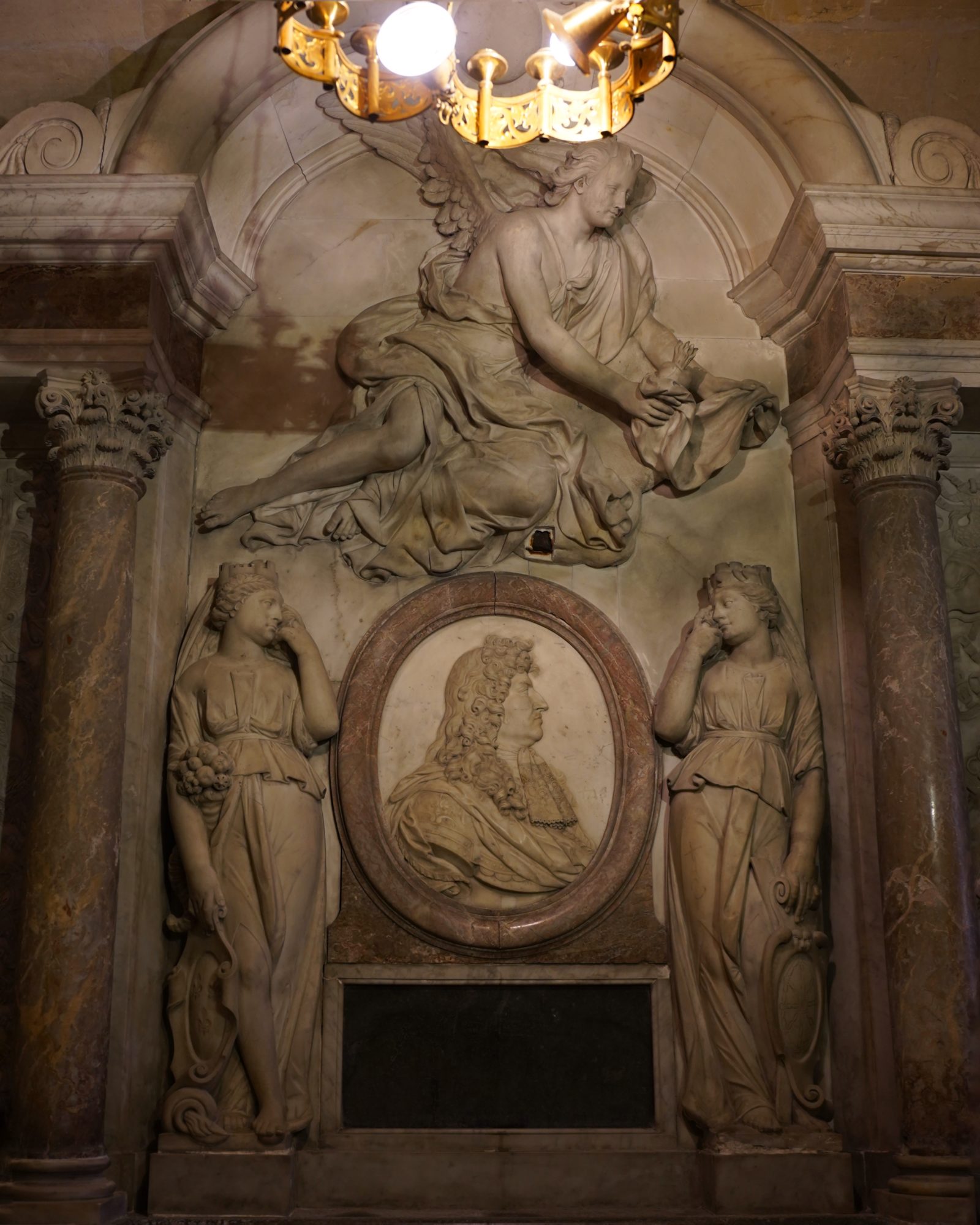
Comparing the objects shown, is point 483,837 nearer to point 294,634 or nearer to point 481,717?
point 481,717

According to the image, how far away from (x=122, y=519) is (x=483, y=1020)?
254 centimetres

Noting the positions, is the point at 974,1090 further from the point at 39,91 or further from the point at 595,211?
the point at 39,91

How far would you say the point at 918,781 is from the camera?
5.76m

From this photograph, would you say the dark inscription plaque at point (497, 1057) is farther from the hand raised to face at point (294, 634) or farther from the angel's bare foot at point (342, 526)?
the angel's bare foot at point (342, 526)

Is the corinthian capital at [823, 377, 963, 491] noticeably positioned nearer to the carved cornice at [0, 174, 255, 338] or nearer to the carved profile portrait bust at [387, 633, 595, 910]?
the carved profile portrait bust at [387, 633, 595, 910]

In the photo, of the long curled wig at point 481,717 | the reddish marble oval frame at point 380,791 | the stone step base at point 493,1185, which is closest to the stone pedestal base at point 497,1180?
the stone step base at point 493,1185

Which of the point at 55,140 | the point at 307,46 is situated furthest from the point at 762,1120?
the point at 55,140

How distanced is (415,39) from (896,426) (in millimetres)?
2706

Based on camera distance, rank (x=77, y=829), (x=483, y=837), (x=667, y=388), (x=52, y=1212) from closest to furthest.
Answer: (x=52, y=1212) < (x=77, y=829) < (x=483, y=837) < (x=667, y=388)

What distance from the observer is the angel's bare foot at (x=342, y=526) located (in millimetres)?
6668

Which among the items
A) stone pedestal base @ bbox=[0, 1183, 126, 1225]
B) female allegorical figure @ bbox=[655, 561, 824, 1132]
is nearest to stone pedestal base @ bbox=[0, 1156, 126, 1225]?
stone pedestal base @ bbox=[0, 1183, 126, 1225]

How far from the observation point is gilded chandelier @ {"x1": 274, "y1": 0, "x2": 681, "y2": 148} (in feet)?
14.8

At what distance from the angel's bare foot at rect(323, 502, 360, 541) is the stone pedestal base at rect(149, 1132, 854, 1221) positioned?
101 inches

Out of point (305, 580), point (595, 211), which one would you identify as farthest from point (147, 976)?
point (595, 211)
